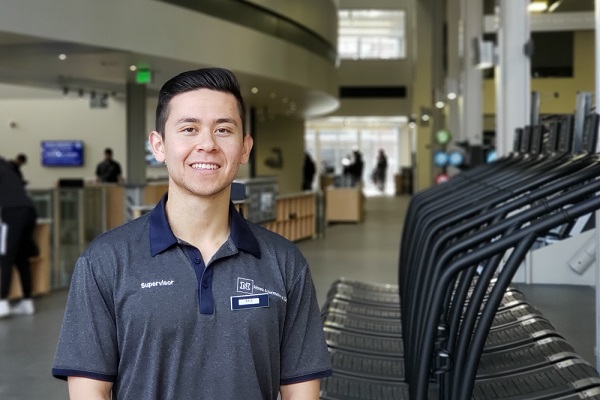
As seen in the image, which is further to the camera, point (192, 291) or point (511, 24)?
point (511, 24)

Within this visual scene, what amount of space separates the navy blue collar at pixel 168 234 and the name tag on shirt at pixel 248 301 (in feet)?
0.35

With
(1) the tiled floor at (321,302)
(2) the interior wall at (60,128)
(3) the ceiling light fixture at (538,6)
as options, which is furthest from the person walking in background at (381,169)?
(3) the ceiling light fixture at (538,6)

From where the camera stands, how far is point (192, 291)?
6.39 ft

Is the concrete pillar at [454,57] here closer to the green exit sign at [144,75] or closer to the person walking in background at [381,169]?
the green exit sign at [144,75]

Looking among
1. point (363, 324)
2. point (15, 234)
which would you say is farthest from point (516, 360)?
point (15, 234)

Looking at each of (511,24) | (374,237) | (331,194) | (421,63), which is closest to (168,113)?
(511,24)

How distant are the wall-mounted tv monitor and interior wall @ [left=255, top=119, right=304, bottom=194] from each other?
5.91 meters

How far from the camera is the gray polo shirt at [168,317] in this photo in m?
1.94

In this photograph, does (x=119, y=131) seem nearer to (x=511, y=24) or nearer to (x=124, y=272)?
(x=511, y=24)

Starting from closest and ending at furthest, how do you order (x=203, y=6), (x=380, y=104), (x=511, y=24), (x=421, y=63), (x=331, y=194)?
1. (x=511, y=24)
2. (x=203, y=6)
3. (x=331, y=194)
4. (x=421, y=63)
5. (x=380, y=104)

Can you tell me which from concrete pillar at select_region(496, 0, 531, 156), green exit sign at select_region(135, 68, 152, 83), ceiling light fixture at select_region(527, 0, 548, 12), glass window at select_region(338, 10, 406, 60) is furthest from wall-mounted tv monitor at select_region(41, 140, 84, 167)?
ceiling light fixture at select_region(527, 0, 548, 12)

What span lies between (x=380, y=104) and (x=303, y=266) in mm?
34738

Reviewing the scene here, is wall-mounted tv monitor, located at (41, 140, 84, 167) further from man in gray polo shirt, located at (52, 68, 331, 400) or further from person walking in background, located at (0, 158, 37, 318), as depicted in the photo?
man in gray polo shirt, located at (52, 68, 331, 400)

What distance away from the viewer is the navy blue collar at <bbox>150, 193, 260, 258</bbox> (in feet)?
6.50
